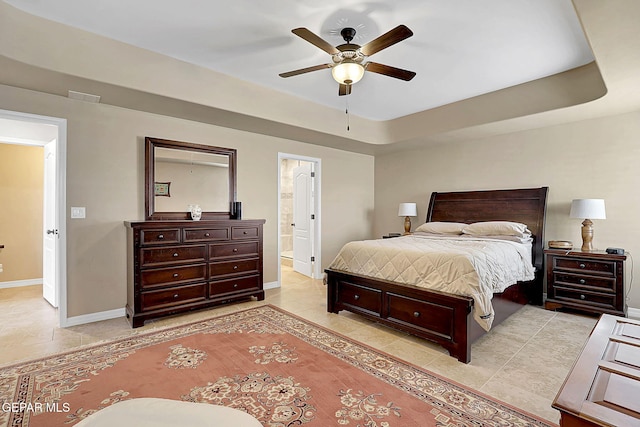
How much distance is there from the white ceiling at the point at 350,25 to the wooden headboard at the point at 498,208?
1634mm

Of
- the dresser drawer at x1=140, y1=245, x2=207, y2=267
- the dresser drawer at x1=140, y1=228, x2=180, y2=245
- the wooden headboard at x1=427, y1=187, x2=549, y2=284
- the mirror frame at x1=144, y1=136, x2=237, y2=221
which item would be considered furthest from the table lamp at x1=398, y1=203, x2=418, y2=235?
the dresser drawer at x1=140, y1=228, x2=180, y2=245

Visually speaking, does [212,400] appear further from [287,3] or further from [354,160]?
[354,160]

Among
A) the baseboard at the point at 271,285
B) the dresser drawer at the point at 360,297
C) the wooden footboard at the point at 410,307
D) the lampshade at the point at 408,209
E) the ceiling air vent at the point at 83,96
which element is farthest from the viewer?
the lampshade at the point at 408,209

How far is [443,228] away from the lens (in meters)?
4.73

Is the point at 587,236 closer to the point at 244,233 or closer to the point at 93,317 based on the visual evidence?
the point at 244,233

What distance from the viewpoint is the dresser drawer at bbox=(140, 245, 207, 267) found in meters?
3.32

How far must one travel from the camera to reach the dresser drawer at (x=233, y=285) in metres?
3.79

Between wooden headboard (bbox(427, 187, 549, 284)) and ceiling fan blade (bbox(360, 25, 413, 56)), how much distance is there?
3357 mm

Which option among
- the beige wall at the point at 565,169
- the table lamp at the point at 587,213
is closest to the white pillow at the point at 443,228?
the beige wall at the point at 565,169

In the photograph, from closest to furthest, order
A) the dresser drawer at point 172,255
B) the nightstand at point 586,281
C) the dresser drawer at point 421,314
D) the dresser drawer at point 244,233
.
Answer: the dresser drawer at point 421,314 → the dresser drawer at point 172,255 → the nightstand at point 586,281 → the dresser drawer at point 244,233

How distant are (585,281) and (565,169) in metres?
1.52

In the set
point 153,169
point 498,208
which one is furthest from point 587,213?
point 153,169

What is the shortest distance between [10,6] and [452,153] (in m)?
5.57

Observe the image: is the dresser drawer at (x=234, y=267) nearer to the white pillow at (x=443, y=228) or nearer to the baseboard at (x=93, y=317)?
the baseboard at (x=93, y=317)
